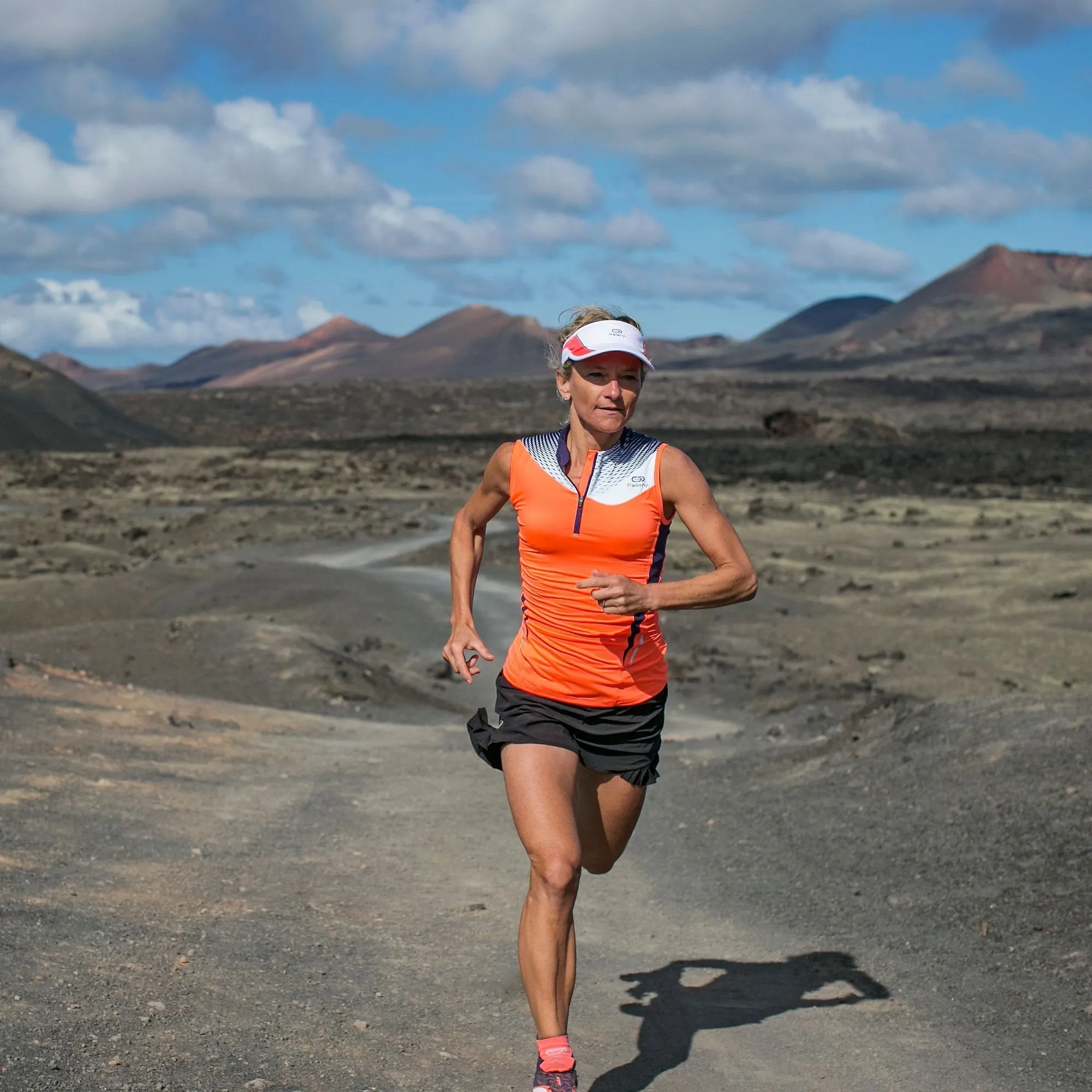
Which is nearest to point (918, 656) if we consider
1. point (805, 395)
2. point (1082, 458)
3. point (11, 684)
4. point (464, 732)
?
point (464, 732)

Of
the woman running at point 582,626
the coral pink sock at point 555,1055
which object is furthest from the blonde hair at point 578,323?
the coral pink sock at point 555,1055

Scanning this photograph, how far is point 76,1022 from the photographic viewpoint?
470 centimetres

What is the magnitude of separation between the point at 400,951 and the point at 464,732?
22.3ft

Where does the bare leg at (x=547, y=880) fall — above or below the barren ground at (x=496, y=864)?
above

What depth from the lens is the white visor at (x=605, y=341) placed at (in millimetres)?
4402

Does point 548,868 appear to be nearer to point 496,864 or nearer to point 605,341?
point 605,341

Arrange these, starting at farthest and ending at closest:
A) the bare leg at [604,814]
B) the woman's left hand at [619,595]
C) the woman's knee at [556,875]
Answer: the bare leg at [604,814] < the woman's knee at [556,875] < the woman's left hand at [619,595]

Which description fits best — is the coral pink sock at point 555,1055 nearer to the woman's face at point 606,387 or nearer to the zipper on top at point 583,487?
the zipper on top at point 583,487

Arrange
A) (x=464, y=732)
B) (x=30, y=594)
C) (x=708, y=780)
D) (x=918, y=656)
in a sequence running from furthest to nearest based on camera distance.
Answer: (x=30, y=594), (x=918, y=656), (x=464, y=732), (x=708, y=780)

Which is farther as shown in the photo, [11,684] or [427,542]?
[427,542]

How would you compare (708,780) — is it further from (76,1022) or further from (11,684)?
(76,1022)

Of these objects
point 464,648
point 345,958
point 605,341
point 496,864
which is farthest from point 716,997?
point 605,341

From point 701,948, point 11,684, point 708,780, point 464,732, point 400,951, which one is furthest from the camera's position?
point 464,732

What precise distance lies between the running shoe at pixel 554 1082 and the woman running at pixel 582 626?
17 millimetres
